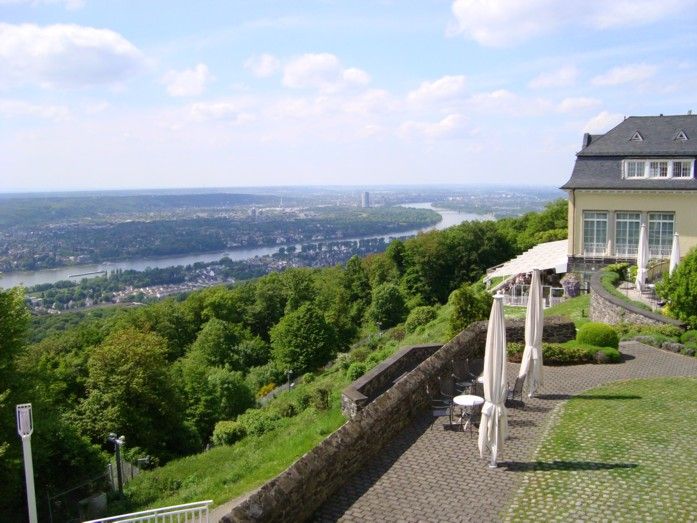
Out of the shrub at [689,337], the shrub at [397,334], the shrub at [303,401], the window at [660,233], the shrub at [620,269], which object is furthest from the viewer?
the shrub at [397,334]

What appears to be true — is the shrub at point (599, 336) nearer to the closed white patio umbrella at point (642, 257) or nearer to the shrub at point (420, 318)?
the closed white patio umbrella at point (642, 257)

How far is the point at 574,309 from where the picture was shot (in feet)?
93.5

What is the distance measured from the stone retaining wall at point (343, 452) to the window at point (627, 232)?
68.9ft

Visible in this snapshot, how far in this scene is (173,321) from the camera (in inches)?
2625

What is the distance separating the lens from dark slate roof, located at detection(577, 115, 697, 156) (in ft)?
112

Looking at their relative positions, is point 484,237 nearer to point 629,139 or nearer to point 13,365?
point 629,139

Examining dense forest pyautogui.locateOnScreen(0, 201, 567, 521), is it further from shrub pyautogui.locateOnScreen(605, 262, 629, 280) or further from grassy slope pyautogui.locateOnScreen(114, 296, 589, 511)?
shrub pyautogui.locateOnScreen(605, 262, 629, 280)

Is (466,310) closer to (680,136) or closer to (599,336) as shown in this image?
(599,336)

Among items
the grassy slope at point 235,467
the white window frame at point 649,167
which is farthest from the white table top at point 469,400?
the white window frame at point 649,167

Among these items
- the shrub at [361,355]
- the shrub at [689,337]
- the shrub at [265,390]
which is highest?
the shrub at [689,337]

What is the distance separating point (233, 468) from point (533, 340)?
8.89 m

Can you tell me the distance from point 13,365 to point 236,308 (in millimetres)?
53200

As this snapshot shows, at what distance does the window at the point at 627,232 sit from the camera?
1369 inches

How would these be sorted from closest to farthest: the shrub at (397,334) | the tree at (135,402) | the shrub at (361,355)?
the tree at (135,402) → the shrub at (361,355) → the shrub at (397,334)
